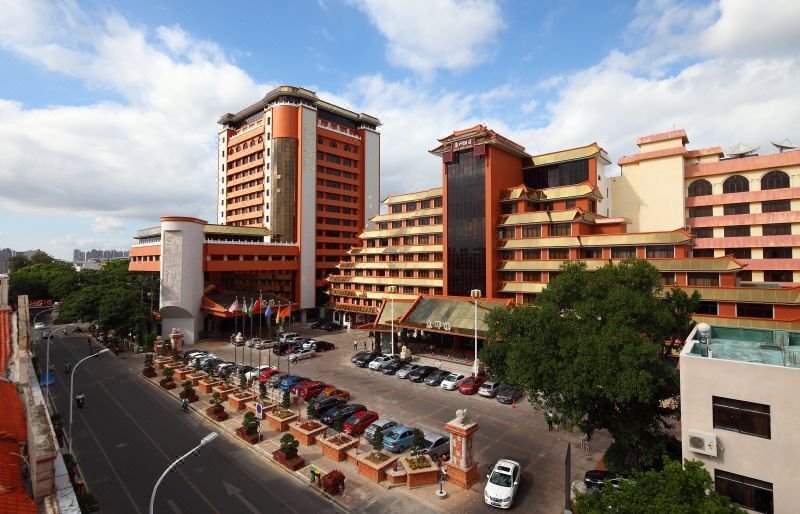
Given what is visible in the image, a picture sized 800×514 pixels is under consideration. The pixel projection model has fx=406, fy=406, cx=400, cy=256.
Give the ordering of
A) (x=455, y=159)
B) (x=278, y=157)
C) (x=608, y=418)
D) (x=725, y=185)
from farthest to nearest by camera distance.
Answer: (x=278, y=157)
(x=455, y=159)
(x=725, y=185)
(x=608, y=418)

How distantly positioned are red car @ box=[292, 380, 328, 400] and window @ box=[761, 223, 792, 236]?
55.3 metres

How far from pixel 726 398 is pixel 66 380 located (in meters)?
58.1

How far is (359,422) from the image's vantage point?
31.8 m

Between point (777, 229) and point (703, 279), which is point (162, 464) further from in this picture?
point (777, 229)

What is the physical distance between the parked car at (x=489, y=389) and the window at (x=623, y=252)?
21.9 m

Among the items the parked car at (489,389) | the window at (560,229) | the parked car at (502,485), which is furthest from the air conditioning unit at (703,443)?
the window at (560,229)

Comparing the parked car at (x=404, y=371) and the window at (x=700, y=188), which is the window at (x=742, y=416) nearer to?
the parked car at (x=404, y=371)

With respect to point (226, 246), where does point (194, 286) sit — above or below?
below

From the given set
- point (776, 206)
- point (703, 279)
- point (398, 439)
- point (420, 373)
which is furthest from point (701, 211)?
point (398, 439)

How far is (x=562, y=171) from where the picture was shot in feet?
197

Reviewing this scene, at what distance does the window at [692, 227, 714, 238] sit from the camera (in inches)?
2092

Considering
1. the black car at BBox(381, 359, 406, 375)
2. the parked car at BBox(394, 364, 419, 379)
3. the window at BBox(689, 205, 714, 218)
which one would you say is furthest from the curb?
the window at BBox(689, 205, 714, 218)

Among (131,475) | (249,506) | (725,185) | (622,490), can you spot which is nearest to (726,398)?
(622,490)

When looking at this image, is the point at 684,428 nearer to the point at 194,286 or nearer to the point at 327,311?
the point at 194,286
